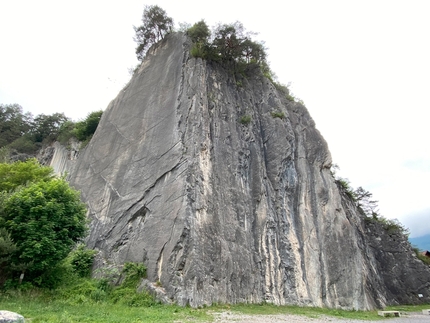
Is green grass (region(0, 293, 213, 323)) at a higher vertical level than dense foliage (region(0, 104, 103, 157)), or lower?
lower

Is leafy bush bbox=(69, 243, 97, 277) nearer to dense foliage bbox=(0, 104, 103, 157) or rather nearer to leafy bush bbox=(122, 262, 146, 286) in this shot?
leafy bush bbox=(122, 262, 146, 286)

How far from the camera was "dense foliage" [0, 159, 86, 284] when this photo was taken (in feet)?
48.6

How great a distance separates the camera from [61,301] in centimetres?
1431

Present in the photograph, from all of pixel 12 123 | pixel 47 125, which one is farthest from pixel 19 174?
pixel 12 123

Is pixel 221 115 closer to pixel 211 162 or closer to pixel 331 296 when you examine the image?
pixel 211 162

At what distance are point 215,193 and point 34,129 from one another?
28465 millimetres

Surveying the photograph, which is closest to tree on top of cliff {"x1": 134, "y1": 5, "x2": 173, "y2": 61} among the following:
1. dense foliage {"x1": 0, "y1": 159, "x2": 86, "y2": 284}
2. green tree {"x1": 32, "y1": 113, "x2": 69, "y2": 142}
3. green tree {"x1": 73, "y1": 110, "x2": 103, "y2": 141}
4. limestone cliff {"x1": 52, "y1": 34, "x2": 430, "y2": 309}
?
limestone cliff {"x1": 52, "y1": 34, "x2": 430, "y2": 309}

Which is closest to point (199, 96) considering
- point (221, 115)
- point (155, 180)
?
point (221, 115)

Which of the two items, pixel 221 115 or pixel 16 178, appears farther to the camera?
pixel 221 115

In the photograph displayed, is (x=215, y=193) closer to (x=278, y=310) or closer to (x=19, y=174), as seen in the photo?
(x=278, y=310)

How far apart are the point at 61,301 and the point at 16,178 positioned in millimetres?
10744

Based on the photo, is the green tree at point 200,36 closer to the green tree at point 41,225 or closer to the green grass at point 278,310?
the green tree at point 41,225

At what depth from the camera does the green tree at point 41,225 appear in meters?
15.0

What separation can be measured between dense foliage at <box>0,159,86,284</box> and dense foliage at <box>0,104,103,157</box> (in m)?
14.7
